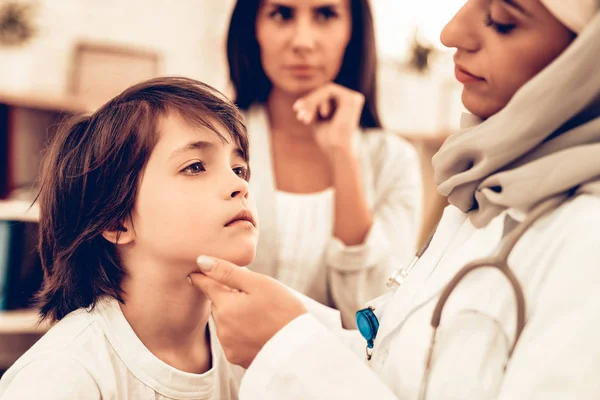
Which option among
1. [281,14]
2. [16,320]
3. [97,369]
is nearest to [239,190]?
[97,369]

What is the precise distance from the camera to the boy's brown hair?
111 centimetres

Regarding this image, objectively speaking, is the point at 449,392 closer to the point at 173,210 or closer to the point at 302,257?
the point at 173,210

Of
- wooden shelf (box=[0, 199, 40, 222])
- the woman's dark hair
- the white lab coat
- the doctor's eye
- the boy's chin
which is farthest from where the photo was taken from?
wooden shelf (box=[0, 199, 40, 222])

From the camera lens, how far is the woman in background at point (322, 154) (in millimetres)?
1631

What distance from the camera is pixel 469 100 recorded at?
0.75 meters

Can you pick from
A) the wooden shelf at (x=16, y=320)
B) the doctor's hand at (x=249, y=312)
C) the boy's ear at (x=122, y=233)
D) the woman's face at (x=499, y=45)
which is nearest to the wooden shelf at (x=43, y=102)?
the wooden shelf at (x=16, y=320)

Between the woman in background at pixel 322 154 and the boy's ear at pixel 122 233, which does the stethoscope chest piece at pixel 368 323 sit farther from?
the woman in background at pixel 322 154

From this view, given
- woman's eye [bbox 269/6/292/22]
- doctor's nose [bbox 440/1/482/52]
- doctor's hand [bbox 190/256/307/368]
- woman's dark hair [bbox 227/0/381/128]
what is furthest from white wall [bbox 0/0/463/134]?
doctor's nose [bbox 440/1/482/52]

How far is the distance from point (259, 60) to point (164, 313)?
3.27 feet

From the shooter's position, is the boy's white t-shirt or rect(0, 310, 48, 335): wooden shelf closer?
the boy's white t-shirt

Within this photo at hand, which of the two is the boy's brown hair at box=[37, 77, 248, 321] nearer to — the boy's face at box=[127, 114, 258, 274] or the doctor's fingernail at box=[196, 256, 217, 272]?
the boy's face at box=[127, 114, 258, 274]

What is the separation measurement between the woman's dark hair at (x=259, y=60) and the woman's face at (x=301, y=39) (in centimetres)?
5

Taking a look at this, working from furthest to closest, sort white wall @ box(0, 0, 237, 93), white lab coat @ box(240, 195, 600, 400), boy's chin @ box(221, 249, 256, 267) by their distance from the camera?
white wall @ box(0, 0, 237, 93) → boy's chin @ box(221, 249, 256, 267) → white lab coat @ box(240, 195, 600, 400)

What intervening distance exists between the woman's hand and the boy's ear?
685mm
